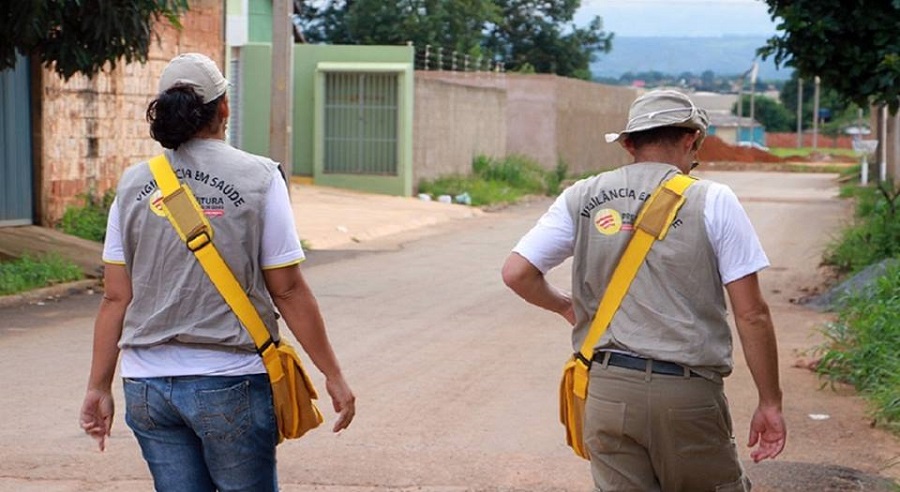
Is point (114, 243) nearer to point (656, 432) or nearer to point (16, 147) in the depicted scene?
point (656, 432)

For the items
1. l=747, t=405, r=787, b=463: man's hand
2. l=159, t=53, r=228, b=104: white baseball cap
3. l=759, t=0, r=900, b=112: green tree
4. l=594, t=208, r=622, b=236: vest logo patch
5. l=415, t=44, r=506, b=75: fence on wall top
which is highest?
l=415, t=44, r=506, b=75: fence on wall top

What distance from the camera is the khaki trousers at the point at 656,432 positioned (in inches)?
158

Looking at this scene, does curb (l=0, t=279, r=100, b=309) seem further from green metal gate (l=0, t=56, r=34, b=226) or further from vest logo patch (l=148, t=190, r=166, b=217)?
vest logo patch (l=148, t=190, r=166, b=217)

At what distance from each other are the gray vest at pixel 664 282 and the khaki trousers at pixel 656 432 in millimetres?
75

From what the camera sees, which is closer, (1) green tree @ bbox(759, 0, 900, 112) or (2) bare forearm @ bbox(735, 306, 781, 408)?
(2) bare forearm @ bbox(735, 306, 781, 408)

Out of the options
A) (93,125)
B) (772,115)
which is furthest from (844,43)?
(772,115)

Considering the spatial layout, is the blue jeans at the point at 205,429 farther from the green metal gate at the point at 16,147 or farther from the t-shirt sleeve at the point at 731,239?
the green metal gate at the point at 16,147

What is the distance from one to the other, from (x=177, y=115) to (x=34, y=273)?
34.5ft

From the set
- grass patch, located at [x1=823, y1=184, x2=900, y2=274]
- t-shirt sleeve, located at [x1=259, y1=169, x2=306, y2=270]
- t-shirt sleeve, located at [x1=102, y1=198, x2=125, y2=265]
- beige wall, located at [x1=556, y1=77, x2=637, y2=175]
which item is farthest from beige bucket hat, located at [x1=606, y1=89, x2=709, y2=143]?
beige wall, located at [x1=556, y1=77, x2=637, y2=175]

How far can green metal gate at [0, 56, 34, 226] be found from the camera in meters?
16.6

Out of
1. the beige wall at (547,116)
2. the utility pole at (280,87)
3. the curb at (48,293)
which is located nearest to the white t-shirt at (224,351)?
the curb at (48,293)

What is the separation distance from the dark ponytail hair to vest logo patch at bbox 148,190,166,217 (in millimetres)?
141

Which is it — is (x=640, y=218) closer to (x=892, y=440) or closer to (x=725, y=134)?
(x=892, y=440)

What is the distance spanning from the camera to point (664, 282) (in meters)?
4.03
